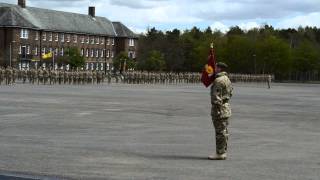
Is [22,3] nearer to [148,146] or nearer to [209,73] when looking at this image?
[148,146]

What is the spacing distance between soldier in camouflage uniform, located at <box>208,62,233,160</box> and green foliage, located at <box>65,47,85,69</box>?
10732 centimetres

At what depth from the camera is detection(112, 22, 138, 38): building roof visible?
488ft

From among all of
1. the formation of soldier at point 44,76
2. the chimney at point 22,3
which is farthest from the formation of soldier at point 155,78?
the chimney at point 22,3

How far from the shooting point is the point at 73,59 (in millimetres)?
119938

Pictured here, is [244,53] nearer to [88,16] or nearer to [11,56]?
[88,16]

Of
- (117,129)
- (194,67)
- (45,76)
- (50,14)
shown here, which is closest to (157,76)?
(45,76)

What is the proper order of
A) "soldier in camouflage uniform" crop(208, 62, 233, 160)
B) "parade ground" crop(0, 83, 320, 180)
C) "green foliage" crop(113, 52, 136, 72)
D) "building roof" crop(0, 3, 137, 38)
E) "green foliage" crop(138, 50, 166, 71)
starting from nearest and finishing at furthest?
"parade ground" crop(0, 83, 320, 180)
"soldier in camouflage uniform" crop(208, 62, 233, 160)
"building roof" crop(0, 3, 137, 38)
"green foliage" crop(113, 52, 136, 72)
"green foliage" crop(138, 50, 166, 71)

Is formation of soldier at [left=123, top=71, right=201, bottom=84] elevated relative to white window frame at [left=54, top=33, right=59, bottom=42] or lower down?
lower down

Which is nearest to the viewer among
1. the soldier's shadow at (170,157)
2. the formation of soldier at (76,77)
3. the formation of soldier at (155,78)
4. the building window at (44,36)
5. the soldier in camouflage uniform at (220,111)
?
the soldier in camouflage uniform at (220,111)

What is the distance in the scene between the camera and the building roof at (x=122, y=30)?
488ft

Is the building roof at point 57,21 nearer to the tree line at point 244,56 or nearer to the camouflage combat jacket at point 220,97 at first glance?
the tree line at point 244,56

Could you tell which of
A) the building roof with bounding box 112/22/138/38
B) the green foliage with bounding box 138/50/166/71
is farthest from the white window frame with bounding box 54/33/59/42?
the building roof with bounding box 112/22/138/38

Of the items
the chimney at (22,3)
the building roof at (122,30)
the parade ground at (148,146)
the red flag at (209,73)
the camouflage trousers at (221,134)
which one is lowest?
the parade ground at (148,146)

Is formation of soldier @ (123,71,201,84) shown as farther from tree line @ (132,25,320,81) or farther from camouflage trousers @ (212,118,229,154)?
camouflage trousers @ (212,118,229,154)
